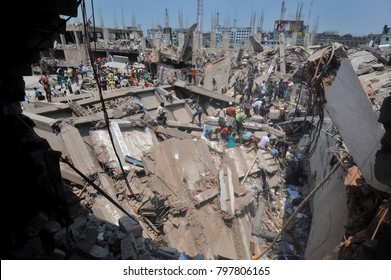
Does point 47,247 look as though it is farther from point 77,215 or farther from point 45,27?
point 45,27

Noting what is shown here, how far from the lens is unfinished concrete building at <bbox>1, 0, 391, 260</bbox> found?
3.60 m

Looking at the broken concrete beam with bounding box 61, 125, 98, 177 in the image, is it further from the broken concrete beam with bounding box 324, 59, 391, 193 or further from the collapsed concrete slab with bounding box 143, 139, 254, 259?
the broken concrete beam with bounding box 324, 59, 391, 193

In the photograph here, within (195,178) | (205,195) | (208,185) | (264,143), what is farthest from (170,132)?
(264,143)

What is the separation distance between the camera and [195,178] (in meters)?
7.73

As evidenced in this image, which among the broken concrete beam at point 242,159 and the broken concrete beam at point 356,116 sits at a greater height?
the broken concrete beam at point 356,116

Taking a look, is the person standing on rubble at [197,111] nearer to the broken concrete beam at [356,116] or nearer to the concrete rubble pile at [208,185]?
the concrete rubble pile at [208,185]

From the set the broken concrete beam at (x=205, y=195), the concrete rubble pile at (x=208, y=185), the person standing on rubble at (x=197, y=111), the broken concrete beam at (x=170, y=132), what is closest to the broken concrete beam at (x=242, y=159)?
the concrete rubble pile at (x=208, y=185)

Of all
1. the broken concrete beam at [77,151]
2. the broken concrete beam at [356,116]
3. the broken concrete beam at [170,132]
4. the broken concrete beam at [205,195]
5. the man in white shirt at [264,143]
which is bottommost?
the broken concrete beam at [205,195]

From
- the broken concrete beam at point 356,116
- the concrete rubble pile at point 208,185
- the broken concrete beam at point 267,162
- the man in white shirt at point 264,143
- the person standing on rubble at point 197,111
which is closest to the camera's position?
the broken concrete beam at point 356,116

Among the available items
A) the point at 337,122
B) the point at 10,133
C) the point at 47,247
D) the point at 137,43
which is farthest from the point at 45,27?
the point at 137,43

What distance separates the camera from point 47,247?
3.54 meters

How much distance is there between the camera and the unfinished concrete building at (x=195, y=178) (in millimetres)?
3600

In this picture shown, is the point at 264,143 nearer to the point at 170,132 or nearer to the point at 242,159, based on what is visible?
the point at 242,159

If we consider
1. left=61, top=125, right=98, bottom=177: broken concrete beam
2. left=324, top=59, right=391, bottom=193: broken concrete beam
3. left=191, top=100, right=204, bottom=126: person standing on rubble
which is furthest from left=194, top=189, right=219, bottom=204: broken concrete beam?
left=191, top=100, right=204, bottom=126: person standing on rubble
